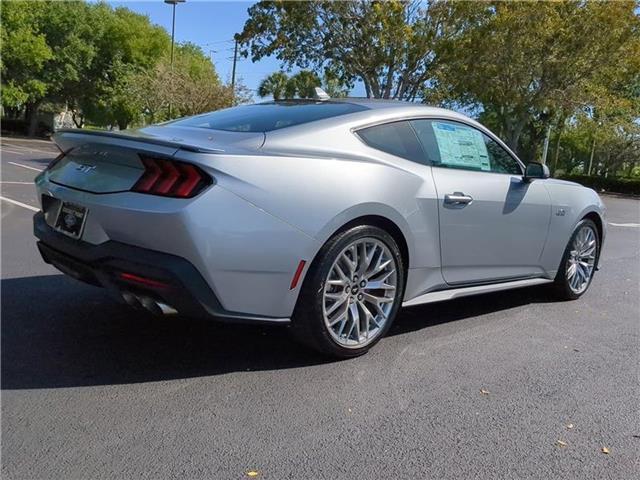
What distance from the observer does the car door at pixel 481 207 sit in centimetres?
394

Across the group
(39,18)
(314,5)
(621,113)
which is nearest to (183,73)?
(314,5)

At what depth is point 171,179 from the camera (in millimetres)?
2895

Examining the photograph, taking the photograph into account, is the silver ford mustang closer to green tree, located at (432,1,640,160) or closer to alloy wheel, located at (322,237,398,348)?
alloy wheel, located at (322,237,398,348)

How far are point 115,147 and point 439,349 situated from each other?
2330mm

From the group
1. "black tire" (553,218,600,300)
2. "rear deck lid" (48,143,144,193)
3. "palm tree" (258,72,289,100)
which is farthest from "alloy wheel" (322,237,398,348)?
"palm tree" (258,72,289,100)

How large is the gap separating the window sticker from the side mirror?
0.38m

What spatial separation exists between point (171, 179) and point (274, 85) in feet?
162

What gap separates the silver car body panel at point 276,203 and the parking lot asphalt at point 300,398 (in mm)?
462

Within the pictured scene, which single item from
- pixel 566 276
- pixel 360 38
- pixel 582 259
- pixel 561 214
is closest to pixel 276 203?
pixel 561 214

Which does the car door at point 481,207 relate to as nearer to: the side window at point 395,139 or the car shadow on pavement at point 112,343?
the side window at point 395,139

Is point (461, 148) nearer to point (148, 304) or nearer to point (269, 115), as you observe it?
point (269, 115)

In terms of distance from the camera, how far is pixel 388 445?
260 cm

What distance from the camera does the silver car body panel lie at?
9.41 feet

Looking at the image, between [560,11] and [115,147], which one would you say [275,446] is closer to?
[115,147]
